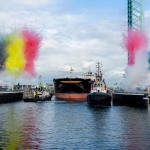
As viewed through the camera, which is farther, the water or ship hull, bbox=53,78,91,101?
ship hull, bbox=53,78,91,101

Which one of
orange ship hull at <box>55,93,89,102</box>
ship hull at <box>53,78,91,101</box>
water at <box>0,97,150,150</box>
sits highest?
ship hull at <box>53,78,91,101</box>

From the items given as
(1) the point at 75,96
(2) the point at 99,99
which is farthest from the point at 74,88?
(2) the point at 99,99

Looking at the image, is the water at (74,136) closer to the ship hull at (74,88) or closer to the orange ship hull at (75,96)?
the ship hull at (74,88)

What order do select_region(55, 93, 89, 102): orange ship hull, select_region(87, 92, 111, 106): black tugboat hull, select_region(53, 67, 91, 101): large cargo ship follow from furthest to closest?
select_region(55, 93, 89, 102): orange ship hull
select_region(53, 67, 91, 101): large cargo ship
select_region(87, 92, 111, 106): black tugboat hull

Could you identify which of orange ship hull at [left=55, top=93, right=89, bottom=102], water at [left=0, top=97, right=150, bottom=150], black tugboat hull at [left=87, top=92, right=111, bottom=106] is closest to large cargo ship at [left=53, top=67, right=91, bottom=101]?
orange ship hull at [left=55, top=93, right=89, bottom=102]

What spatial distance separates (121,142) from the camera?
3731cm

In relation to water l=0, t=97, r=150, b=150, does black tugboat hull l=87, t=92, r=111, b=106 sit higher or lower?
higher

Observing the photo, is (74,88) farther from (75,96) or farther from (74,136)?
(74,136)

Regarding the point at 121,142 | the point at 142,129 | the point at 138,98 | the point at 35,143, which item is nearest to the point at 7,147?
the point at 35,143

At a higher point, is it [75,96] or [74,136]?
[75,96]

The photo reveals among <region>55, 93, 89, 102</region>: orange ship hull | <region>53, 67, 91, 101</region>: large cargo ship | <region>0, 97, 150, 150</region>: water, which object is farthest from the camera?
<region>55, 93, 89, 102</region>: orange ship hull

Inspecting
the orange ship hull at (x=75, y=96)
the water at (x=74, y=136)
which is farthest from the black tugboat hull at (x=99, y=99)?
the orange ship hull at (x=75, y=96)

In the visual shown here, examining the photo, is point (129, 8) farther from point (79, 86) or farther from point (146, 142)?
point (146, 142)

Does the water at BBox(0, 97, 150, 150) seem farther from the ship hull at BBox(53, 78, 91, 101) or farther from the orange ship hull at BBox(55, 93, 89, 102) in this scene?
the orange ship hull at BBox(55, 93, 89, 102)
